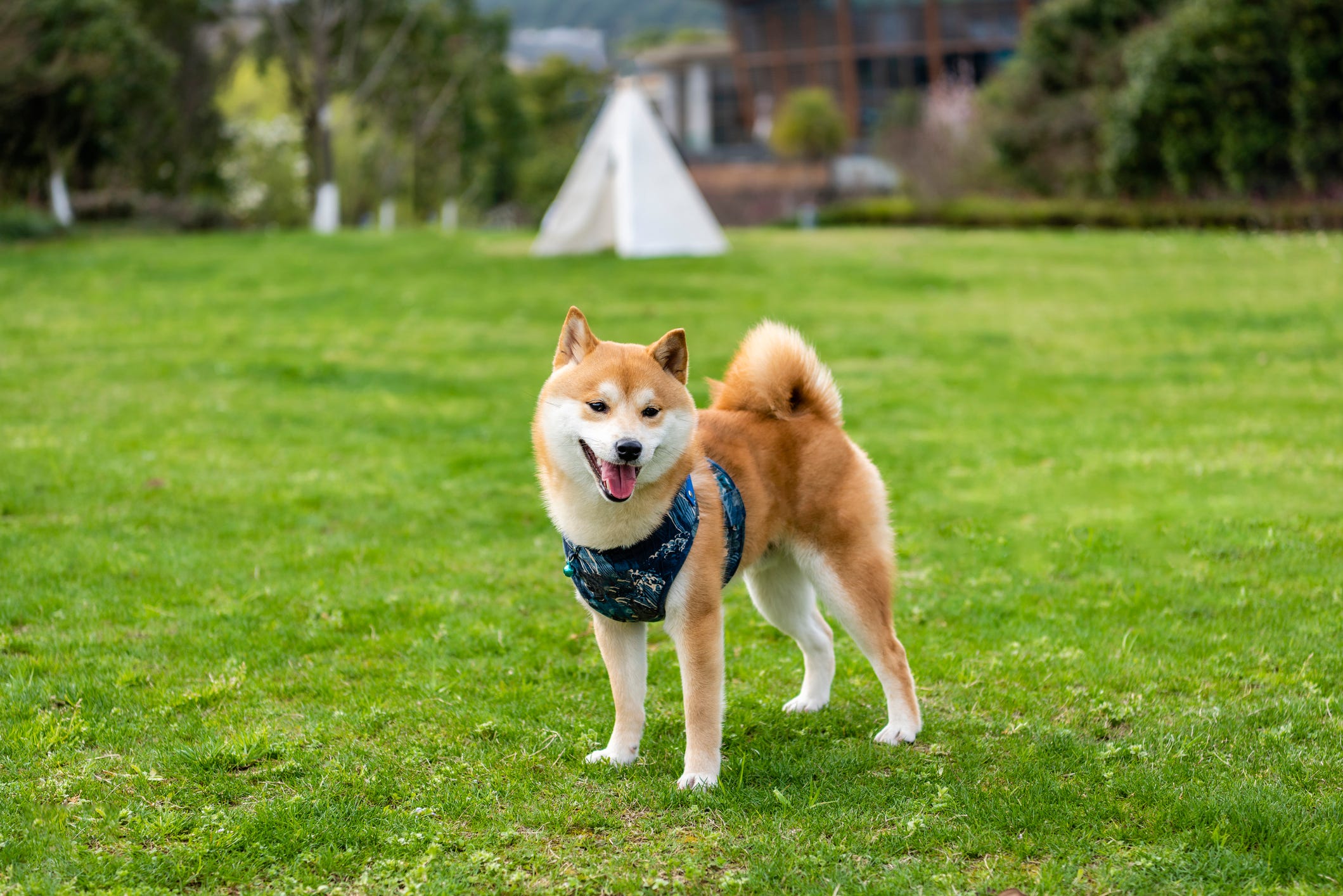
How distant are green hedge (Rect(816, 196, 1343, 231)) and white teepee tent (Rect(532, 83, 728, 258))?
8814 millimetres

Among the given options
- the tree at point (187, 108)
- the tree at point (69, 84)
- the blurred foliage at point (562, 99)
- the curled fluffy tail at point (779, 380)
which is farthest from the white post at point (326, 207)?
the curled fluffy tail at point (779, 380)

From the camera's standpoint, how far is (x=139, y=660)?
5645 mm

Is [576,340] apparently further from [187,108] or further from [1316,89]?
[187,108]

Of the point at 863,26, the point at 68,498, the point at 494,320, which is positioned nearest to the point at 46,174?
the point at 494,320

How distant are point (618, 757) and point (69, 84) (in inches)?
1092

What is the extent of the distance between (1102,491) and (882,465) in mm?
1641

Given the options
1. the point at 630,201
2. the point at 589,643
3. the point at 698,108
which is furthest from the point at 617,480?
the point at 698,108

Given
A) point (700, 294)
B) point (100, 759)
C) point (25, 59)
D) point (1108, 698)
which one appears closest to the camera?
point (100, 759)

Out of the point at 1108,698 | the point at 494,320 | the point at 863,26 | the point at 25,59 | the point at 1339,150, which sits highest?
A: the point at 863,26

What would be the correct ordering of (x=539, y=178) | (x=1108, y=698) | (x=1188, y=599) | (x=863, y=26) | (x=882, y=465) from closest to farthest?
(x=1108, y=698)
(x=1188, y=599)
(x=882, y=465)
(x=539, y=178)
(x=863, y=26)

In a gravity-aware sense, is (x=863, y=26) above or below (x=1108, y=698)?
above

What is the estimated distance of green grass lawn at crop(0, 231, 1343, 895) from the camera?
403 cm

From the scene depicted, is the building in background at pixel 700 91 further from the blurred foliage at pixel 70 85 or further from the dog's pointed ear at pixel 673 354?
the dog's pointed ear at pixel 673 354

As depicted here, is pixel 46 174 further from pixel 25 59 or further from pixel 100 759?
pixel 100 759
